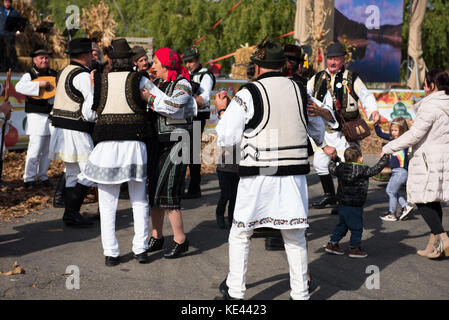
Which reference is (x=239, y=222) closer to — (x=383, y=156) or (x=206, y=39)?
(x=383, y=156)

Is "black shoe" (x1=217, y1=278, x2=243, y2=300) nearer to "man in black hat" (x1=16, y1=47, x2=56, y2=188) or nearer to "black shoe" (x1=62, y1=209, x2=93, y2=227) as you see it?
"black shoe" (x1=62, y1=209, x2=93, y2=227)

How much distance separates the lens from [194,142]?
6.13 metres

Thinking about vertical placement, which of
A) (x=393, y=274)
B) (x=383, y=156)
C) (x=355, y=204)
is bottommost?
(x=393, y=274)

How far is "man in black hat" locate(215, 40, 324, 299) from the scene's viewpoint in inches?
169

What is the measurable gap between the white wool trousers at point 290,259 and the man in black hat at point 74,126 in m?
2.83

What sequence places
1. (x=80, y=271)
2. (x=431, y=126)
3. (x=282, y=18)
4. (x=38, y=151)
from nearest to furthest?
(x=80, y=271), (x=431, y=126), (x=38, y=151), (x=282, y=18)

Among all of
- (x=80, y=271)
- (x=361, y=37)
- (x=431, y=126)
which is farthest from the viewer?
(x=361, y=37)

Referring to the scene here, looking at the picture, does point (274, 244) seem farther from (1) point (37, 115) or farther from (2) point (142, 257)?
(1) point (37, 115)

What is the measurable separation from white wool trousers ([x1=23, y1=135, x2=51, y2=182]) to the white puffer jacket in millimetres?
5342
